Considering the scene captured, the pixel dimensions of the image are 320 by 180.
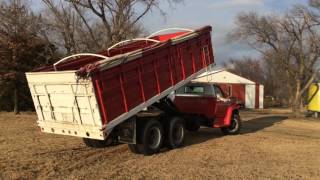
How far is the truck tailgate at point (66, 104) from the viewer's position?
12.8 meters

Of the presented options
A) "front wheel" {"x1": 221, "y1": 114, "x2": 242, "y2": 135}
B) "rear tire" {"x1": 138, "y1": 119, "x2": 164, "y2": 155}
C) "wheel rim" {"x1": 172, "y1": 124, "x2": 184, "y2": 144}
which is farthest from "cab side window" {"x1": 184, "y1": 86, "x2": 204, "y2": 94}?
"rear tire" {"x1": 138, "y1": 119, "x2": 164, "y2": 155}

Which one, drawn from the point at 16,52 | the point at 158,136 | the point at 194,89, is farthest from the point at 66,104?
the point at 16,52

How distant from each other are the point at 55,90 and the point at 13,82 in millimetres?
17870

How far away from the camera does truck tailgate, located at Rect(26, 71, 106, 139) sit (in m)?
12.8

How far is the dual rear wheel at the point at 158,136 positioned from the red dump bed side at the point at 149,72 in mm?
845

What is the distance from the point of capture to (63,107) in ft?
44.5

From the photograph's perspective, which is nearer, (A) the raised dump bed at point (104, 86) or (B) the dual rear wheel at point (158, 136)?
(A) the raised dump bed at point (104, 86)

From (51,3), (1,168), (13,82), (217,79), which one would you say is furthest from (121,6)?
(217,79)

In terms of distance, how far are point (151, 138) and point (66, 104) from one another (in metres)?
2.68

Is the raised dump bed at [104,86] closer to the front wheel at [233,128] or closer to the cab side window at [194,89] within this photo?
the cab side window at [194,89]

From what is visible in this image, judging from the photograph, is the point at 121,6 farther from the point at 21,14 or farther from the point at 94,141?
the point at 94,141

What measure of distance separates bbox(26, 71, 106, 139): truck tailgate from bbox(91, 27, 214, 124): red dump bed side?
286 millimetres

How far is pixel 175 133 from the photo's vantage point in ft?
51.9

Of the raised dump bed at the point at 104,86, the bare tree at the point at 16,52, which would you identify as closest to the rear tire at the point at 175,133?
the raised dump bed at the point at 104,86
